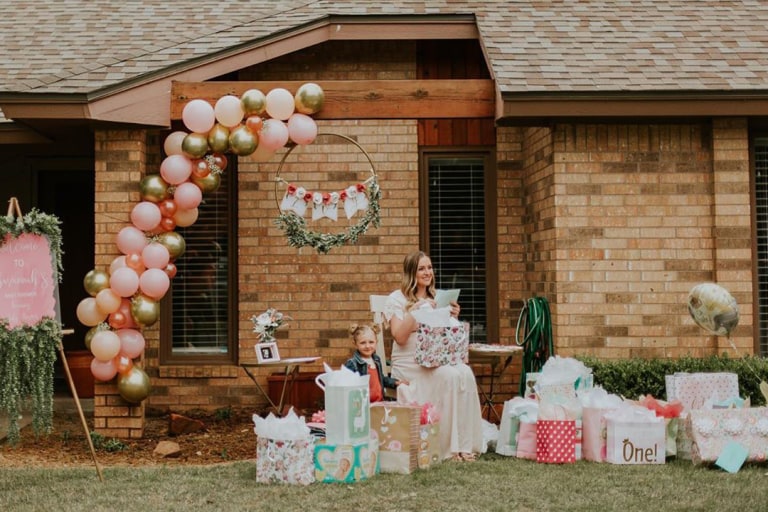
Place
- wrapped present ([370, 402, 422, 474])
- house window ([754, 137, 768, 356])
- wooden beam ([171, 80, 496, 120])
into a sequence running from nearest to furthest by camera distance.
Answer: wrapped present ([370, 402, 422, 474]), wooden beam ([171, 80, 496, 120]), house window ([754, 137, 768, 356])

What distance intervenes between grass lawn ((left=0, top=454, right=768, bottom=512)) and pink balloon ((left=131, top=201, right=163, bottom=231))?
2.07 meters

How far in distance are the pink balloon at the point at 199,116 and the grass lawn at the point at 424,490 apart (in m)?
2.74

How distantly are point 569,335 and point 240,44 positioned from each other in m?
3.85

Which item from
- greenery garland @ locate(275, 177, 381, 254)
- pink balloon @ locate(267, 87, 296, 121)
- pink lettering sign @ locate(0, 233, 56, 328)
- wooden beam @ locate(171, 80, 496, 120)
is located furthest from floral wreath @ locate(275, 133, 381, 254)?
pink lettering sign @ locate(0, 233, 56, 328)

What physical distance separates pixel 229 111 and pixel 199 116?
24 centimetres

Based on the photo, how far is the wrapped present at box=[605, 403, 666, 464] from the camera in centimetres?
654

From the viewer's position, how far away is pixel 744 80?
7.86m

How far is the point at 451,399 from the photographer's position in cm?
681

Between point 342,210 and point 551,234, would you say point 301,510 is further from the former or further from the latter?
point 342,210

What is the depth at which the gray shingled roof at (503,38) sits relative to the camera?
25.7 ft

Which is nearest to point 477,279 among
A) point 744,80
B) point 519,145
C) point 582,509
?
point 519,145

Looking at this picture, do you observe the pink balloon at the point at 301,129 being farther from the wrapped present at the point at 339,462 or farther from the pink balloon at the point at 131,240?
the wrapped present at the point at 339,462

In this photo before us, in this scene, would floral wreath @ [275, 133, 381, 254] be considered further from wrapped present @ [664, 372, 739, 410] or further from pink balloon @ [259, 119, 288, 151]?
wrapped present @ [664, 372, 739, 410]

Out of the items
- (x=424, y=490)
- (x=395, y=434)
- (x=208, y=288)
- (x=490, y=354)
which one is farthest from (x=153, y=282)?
(x=424, y=490)
